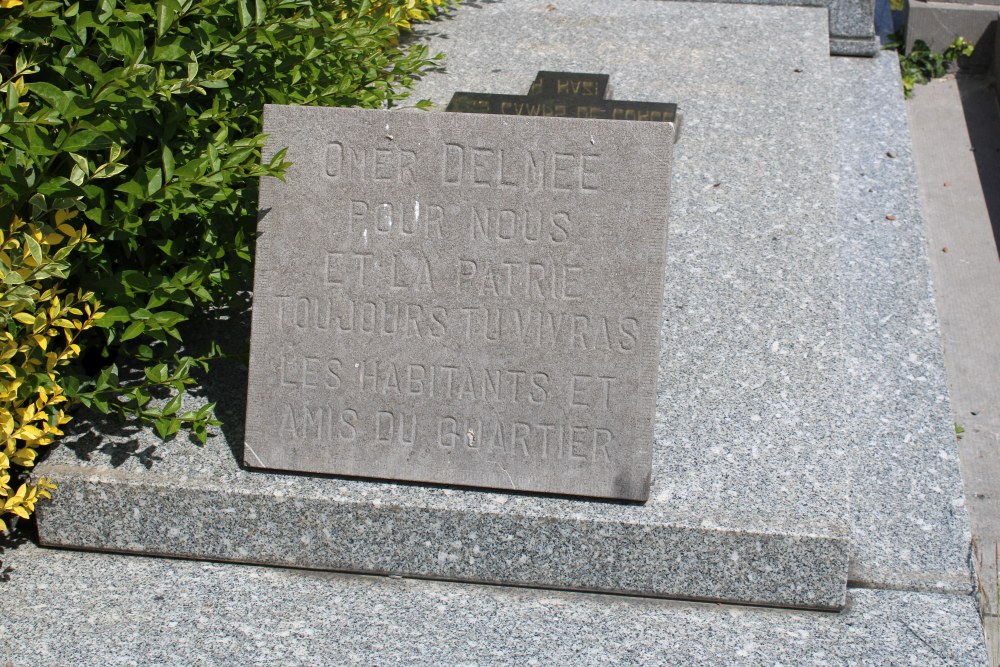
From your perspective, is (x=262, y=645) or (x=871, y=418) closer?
(x=262, y=645)

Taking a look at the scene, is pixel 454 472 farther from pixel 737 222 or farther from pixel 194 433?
pixel 737 222

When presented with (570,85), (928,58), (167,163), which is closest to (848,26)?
(928,58)

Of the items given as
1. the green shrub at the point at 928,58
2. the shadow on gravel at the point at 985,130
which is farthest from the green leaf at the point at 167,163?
the green shrub at the point at 928,58

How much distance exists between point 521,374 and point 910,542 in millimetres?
1197

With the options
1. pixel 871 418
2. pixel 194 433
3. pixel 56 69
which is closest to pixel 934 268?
pixel 871 418

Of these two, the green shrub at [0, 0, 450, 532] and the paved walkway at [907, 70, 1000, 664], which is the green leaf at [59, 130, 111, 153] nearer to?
the green shrub at [0, 0, 450, 532]

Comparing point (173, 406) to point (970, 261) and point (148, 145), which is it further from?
point (970, 261)

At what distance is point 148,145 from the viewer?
3.13m

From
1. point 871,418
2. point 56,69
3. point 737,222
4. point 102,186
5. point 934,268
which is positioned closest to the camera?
point 56,69

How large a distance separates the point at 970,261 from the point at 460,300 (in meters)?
2.75

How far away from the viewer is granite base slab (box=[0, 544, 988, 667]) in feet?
8.93

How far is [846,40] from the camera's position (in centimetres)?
582

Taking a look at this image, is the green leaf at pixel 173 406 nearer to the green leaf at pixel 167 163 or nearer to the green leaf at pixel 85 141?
the green leaf at pixel 167 163

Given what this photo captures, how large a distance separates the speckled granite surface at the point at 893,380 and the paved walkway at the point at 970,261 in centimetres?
24
